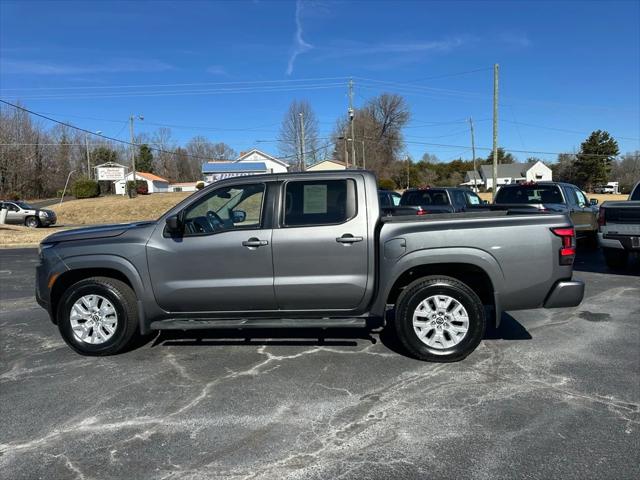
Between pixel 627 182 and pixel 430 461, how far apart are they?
10506 cm

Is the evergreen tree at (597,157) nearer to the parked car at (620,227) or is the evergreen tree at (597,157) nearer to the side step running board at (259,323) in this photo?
the parked car at (620,227)

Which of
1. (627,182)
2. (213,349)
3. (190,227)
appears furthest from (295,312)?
(627,182)

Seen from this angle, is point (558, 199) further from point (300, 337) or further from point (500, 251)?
point (300, 337)

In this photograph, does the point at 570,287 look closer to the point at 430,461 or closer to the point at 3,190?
the point at 430,461

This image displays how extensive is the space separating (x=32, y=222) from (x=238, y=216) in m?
28.5

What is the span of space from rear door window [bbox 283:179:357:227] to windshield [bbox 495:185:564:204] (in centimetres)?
843

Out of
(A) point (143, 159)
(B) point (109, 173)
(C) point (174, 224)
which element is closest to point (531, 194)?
(C) point (174, 224)

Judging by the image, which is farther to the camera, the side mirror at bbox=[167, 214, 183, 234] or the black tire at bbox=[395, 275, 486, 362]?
the side mirror at bbox=[167, 214, 183, 234]

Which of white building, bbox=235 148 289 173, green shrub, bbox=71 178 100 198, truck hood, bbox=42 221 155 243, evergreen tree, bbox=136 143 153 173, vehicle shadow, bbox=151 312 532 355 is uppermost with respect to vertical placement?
evergreen tree, bbox=136 143 153 173

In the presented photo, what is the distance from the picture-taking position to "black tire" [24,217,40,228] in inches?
1094

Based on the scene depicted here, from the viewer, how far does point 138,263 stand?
184 inches

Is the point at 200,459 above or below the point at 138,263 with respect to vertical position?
below

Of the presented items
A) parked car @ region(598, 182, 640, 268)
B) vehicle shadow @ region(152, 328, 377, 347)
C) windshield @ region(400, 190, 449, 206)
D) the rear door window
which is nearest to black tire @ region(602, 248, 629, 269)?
parked car @ region(598, 182, 640, 268)

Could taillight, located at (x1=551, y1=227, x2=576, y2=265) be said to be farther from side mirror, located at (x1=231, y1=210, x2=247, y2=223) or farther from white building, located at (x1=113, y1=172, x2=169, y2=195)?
white building, located at (x1=113, y1=172, x2=169, y2=195)
